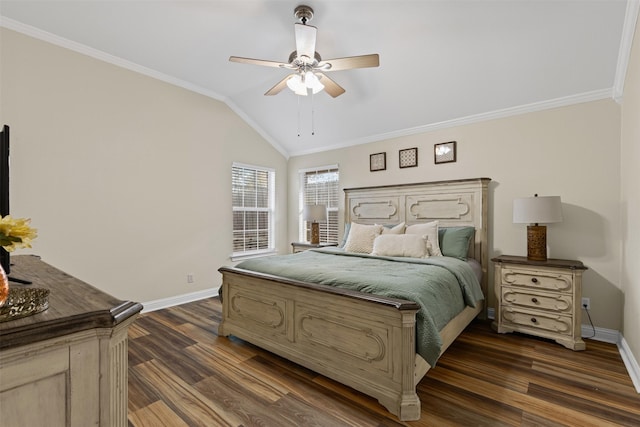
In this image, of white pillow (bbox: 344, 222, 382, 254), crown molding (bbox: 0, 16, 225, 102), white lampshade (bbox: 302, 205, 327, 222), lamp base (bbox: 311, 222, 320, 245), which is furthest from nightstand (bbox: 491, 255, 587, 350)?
crown molding (bbox: 0, 16, 225, 102)

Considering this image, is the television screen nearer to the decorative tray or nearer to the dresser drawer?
the decorative tray

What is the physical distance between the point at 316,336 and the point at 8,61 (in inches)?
147

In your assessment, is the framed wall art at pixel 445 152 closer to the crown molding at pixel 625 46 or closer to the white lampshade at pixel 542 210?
the white lampshade at pixel 542 210

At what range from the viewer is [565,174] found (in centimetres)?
301

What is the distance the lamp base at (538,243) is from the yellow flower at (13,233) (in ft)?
11.9

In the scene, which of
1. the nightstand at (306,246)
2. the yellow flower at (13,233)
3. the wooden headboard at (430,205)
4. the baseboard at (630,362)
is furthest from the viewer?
the nightstand at (306,246)

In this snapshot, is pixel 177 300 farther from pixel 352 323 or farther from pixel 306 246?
pixel 352 323

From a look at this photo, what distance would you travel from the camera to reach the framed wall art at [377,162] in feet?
14.1

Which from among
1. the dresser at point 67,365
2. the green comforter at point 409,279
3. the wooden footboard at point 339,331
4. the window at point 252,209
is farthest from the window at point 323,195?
the dresser at point 67,365

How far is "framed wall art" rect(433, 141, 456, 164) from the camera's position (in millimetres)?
3709

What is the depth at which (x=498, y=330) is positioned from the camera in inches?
117

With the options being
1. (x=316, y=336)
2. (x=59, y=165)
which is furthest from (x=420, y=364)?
(x=59, y=165)

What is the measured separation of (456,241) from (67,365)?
10.8 feet

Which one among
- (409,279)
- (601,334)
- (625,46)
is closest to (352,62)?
(409,279)
